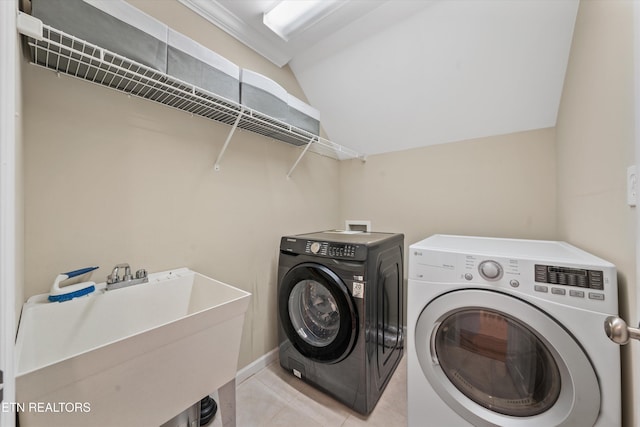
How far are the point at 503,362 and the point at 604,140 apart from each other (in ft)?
3.32

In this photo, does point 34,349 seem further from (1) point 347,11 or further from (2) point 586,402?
(1) point 347,11

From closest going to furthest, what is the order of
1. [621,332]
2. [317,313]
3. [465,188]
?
[621,332] < [317,313] < [465,188]

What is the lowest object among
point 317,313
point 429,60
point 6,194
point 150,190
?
point 317,313

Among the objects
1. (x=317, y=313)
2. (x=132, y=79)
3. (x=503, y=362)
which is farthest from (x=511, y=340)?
(x=132, y=79)

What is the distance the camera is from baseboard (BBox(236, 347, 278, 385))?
1.56m

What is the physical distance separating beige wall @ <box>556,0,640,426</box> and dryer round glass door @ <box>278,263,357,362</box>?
3.33ft

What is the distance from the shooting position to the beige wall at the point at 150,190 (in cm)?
91

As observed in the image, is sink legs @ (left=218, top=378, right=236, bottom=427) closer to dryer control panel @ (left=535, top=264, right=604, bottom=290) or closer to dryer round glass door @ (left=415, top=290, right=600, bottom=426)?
dryer round glass door @ (left=415, top=290, right=600, bottom=426)

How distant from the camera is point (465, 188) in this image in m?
1.90

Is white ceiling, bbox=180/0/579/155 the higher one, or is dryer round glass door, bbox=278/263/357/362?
white ceiling, bbox=180/0/579/155

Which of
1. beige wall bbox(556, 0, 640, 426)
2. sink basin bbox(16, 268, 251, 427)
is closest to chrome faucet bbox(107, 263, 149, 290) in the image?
sink basin bbox(16, 268, 251, 427)

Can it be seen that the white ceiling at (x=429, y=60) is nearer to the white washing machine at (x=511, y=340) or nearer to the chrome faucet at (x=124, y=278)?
the white washing machine at (x=511, y=340)

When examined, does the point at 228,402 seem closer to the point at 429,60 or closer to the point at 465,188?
the point at 465,188

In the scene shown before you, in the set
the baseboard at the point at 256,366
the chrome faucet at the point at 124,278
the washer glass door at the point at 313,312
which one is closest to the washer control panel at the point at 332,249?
the washer glass door at the point at 313,312
